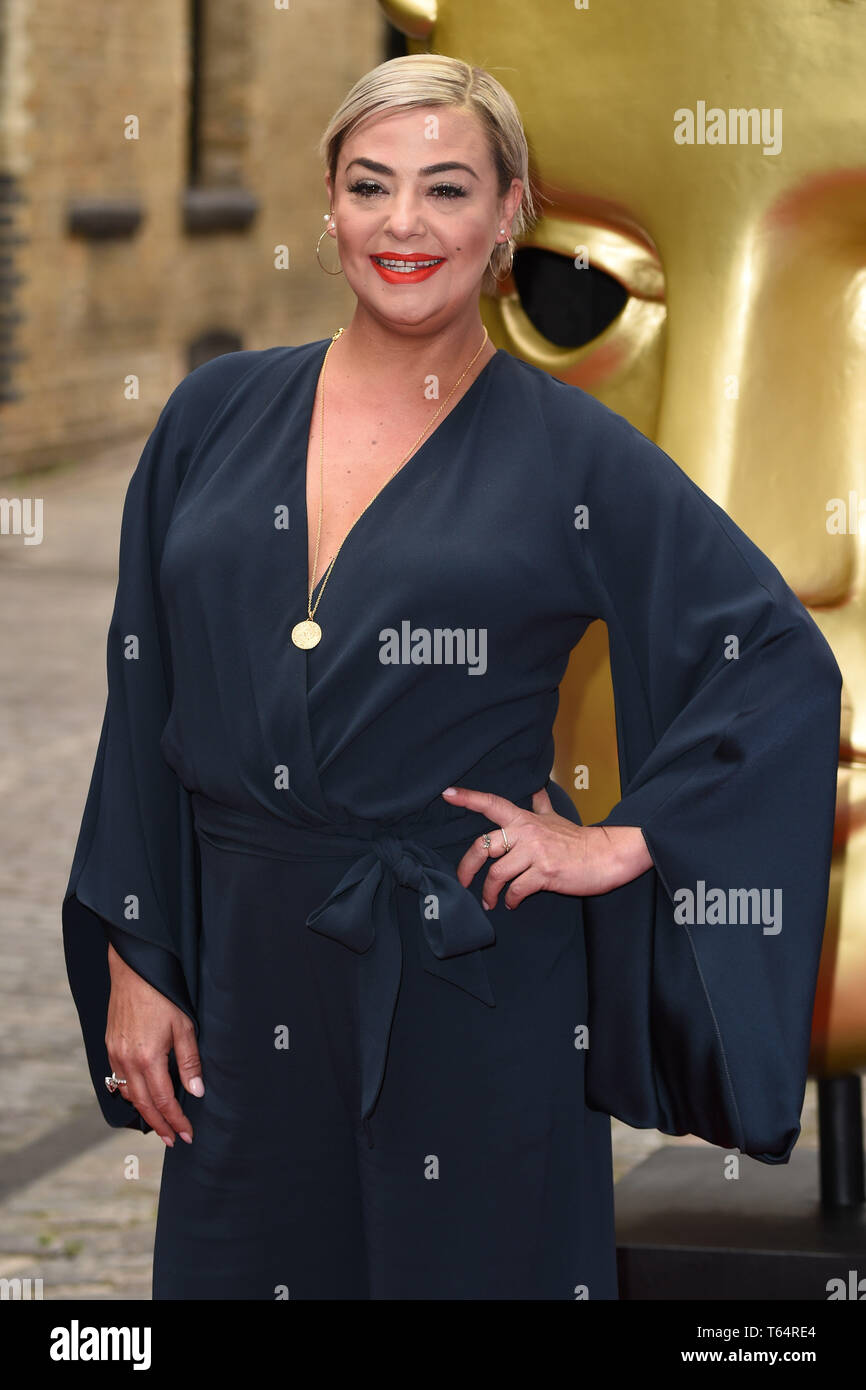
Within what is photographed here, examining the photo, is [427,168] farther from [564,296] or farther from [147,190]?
[147,190]

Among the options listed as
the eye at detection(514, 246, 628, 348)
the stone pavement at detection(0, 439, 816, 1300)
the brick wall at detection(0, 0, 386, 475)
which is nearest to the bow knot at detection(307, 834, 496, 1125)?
the eye at detection(514, 246, 628, 348)

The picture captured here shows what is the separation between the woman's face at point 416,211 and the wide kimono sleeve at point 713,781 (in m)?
0.22

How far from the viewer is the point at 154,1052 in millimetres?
2227

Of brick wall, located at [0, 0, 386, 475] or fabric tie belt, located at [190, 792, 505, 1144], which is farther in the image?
brick wall, located at [0, 0, 386, 475]

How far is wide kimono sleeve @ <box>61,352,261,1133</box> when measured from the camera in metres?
2.20

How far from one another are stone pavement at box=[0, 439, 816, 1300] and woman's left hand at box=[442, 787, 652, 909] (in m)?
1.62

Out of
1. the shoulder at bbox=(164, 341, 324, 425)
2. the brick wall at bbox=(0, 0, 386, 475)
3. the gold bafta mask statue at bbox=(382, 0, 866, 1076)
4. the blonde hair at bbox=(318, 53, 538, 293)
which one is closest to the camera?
the blonde hair at bbox=(318, 53, 538, 293)

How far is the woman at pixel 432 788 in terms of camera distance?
2.02m

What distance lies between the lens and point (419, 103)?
1980 millimetres

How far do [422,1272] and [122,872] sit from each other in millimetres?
532

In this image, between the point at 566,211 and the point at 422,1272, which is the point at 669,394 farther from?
the point at 422,1272

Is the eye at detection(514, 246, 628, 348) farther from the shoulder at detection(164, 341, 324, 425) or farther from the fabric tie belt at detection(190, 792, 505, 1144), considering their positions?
the fabric tie belt at detection(190, 792, 505, 1144)

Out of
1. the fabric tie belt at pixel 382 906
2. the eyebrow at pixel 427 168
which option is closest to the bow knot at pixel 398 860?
the fabric tie belt at pixel 382 906

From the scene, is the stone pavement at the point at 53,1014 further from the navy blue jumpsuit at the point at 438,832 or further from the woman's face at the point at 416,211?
the woman's face at the point at 416,211
